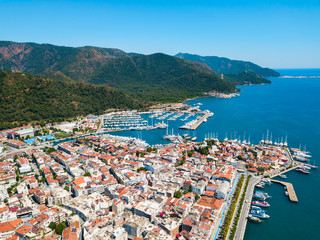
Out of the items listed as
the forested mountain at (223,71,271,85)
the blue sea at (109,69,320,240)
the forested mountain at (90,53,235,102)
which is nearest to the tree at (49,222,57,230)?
the blue sea at (109,69,320,240)

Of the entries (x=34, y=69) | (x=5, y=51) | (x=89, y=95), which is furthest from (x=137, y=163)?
(x=5, y=51)

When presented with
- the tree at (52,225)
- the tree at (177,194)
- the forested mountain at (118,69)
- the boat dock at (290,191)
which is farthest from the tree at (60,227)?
the forested mountain at (118,69)

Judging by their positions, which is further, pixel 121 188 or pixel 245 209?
pixel 121 188

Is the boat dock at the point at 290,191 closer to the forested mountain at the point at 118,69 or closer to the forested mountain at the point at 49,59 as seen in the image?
the forested mountain at the point at 118,69

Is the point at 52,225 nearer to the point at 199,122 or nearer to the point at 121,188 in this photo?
the point at 121,188

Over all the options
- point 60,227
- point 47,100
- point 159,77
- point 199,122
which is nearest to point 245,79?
point 159,77

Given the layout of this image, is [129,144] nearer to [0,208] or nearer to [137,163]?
[137,163]
